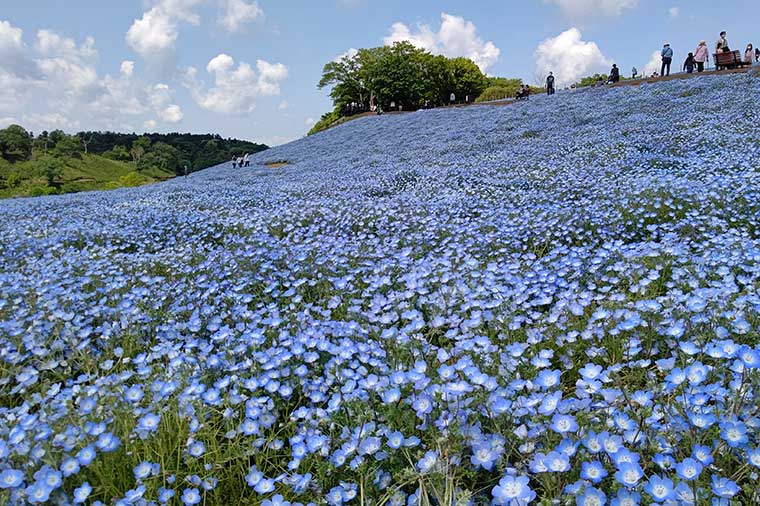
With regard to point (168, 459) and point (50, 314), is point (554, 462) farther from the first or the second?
point (50, 314)

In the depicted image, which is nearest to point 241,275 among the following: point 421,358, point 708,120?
point 421,358

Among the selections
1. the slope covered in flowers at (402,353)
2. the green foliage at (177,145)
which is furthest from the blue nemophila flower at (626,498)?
the green foliage at (177,145)

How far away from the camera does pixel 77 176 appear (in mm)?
64812

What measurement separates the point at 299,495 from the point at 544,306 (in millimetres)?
2149

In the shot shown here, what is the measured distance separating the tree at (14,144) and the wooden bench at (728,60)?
87.6m

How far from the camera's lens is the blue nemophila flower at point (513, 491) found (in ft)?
4.48

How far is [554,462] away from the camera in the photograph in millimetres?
1448

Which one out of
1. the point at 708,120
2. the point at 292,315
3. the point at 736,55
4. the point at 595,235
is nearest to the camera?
the point at 292,315

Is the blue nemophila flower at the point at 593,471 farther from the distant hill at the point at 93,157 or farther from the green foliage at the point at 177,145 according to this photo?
the green foliage at the point at 177,145

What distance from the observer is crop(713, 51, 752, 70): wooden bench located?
18.1 metres

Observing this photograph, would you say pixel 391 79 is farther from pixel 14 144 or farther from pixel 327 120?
pixel 14 144

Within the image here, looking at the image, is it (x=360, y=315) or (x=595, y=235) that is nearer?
(x=360, y=315)

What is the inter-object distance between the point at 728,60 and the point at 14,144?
89.8 meters

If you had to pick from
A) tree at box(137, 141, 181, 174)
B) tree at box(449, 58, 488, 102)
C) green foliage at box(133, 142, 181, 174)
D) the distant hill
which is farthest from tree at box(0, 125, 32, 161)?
tree at box(449, 58, 488, 102)
